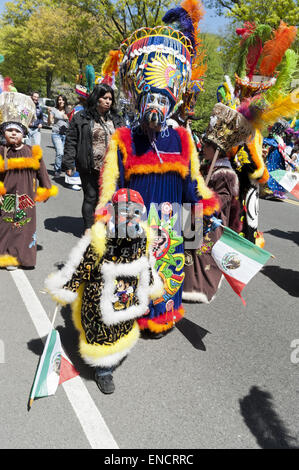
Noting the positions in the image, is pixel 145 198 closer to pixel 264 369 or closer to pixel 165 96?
pixel 165 96

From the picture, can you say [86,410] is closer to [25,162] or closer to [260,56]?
[25,162]

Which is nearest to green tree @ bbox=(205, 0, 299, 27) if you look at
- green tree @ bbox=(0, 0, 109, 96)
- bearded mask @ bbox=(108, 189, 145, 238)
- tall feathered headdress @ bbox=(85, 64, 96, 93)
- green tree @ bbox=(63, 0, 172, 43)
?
green tree @ bbox=(63, 0, 172, 43)

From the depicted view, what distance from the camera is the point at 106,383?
8.43ft

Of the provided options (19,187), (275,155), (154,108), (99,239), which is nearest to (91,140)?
(19,187)

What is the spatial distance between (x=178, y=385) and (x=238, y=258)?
102cm

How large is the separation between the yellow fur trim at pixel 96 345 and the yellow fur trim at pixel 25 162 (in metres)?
2.04

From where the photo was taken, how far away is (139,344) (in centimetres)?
316

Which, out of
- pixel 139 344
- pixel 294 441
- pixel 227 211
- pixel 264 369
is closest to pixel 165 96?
pixel 227 211

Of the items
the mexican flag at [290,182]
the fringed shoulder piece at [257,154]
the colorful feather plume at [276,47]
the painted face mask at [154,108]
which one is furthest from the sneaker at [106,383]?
the colorful feather plume at [276,47]

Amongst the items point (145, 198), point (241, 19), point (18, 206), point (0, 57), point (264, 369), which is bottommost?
point (264, 369)

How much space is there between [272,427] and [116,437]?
3.25 feet

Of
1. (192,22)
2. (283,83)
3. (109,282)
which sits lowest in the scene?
(109,282)

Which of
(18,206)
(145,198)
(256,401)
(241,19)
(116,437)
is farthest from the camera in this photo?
(241,19)
